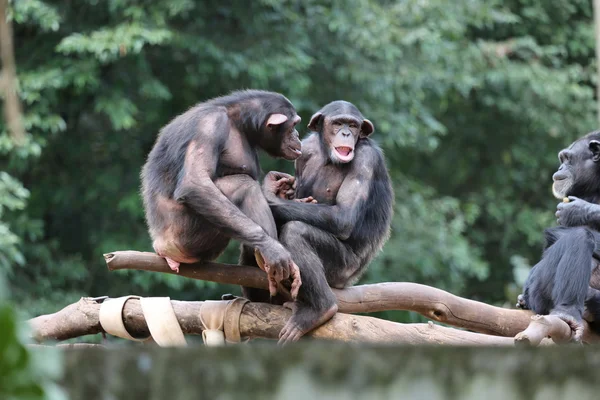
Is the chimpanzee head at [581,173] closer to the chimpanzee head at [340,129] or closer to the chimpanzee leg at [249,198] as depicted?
the chimpanzee head at [340,129]

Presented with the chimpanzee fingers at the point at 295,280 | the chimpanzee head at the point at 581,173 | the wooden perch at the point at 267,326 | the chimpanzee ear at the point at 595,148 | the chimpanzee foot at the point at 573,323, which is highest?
the chimpanzee ear at the point at 595,148

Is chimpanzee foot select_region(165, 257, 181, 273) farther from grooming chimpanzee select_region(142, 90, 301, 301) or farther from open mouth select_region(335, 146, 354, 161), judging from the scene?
open mouth select_region(335, 146, 354, 161)

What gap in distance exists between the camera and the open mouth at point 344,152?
18.3 feet

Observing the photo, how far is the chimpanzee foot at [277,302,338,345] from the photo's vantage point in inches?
192

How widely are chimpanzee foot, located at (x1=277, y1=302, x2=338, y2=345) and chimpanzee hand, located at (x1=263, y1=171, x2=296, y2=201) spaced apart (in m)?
0.85

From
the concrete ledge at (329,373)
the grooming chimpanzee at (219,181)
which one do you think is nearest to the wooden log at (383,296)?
the grooming chimpanzee at (219,181)

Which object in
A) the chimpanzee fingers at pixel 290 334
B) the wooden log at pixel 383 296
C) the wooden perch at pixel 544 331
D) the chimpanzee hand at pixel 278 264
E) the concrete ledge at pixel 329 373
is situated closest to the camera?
the concrete ledge at pixel 329 373

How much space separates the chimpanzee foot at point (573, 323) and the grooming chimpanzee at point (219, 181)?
5.66 feet

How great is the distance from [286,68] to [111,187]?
2869 mm

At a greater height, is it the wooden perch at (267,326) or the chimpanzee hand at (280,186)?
the chimpanzee hand at (280,186)

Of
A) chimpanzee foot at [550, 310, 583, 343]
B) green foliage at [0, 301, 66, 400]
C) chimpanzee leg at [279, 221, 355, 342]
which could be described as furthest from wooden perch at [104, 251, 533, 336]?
green foliage at [0, 301, 66, 400]

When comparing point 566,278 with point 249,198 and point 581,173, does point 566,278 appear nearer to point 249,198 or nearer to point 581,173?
point 581,173

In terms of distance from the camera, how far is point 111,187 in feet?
38.3

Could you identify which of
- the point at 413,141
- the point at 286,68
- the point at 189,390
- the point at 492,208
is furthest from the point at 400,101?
the point at 189,390
